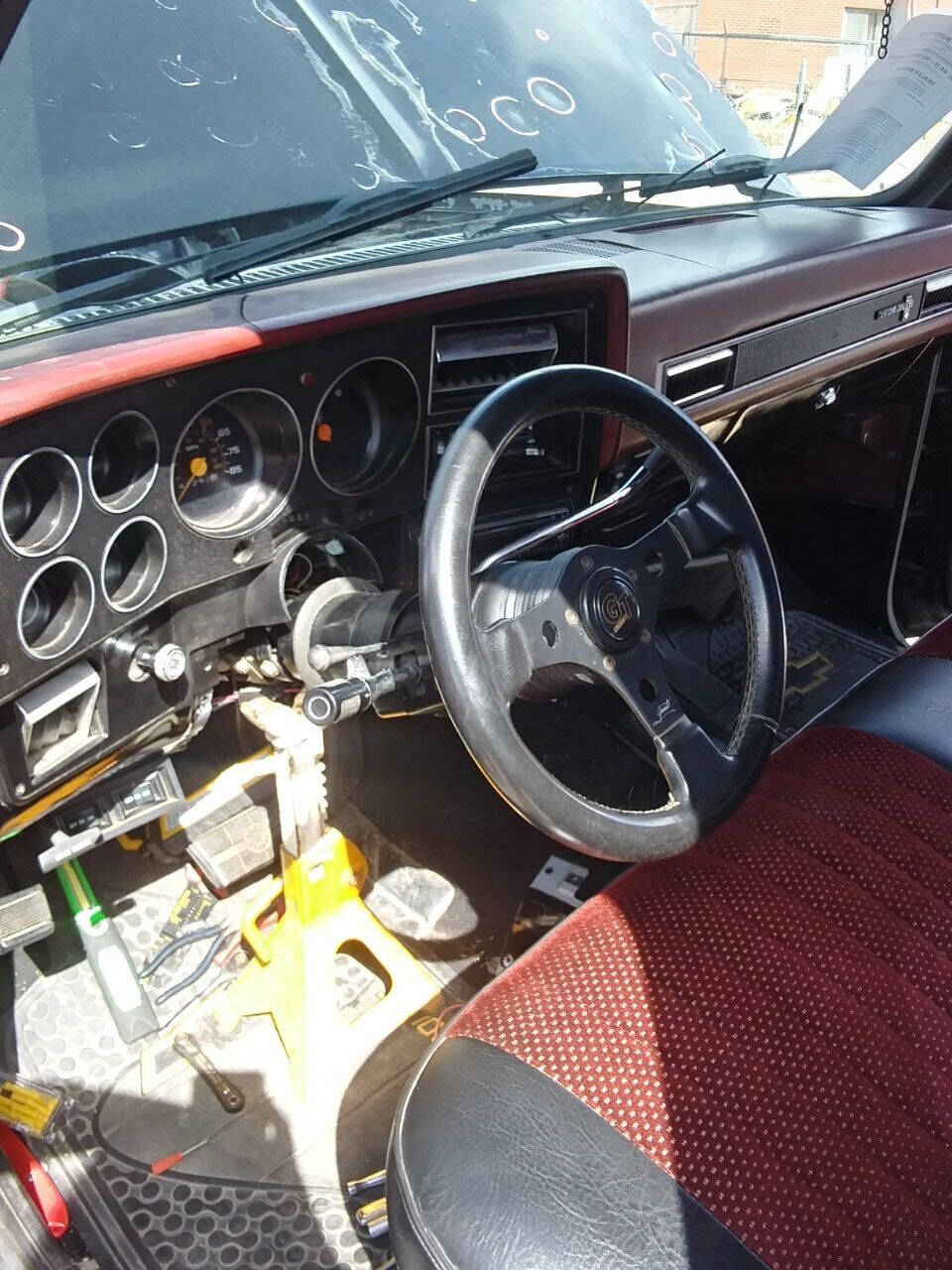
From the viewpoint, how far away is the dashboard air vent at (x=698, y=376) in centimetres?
196

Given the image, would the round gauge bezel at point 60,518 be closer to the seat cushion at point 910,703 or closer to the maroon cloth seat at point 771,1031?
the maroon cloth seat at point 771,1031

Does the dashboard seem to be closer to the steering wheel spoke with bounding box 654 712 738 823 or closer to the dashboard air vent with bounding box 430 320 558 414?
the dashboard air vent with bounding box 430 320 558 414

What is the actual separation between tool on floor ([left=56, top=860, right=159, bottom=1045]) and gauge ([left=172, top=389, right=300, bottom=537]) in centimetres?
89

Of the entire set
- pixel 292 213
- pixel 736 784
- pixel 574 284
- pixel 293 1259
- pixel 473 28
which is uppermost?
pixel 473 28

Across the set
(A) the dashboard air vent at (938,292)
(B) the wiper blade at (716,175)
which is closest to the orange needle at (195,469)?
(B) the wiper blade at (716,175)

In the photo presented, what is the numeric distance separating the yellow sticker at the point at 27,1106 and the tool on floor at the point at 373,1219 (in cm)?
57

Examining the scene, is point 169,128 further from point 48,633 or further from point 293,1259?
point 293,1259

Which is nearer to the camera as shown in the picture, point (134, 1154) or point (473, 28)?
point (134, 1154)

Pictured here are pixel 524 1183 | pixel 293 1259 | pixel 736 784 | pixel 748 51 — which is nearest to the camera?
pixel 524 1183

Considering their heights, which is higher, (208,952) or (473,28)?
(473,28)

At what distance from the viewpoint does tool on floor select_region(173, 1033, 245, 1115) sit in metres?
1.91

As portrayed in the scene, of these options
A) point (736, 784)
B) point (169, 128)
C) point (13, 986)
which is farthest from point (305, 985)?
point (169, 128)

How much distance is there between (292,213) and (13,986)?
1.57m

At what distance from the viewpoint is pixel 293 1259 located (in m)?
1.69
